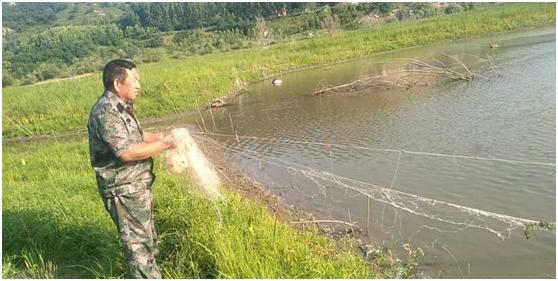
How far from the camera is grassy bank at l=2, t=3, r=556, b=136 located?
16250 mm

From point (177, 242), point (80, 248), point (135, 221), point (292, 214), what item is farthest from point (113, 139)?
point (292, 214)

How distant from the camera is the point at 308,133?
10.8m

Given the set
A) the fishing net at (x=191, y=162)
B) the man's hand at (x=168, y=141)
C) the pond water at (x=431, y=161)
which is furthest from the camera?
the pond water at (x=431, y=161)

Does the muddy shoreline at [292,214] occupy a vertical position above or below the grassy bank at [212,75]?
below

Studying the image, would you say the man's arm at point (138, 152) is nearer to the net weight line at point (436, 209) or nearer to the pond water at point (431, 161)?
the pond water at point (431, 161)

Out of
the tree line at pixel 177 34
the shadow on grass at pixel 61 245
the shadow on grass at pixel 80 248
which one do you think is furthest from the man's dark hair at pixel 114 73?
the tree line at pixel 177 34

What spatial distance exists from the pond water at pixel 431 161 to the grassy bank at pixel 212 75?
8.92 ft

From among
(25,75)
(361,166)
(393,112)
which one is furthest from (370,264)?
(25,75)

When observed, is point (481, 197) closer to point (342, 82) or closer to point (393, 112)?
point (393, 112)

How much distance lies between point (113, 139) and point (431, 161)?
5222mm

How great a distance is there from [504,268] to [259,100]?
1260cm

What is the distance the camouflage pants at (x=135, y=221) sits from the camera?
3303mm

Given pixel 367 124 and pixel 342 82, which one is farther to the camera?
pixel 342 82

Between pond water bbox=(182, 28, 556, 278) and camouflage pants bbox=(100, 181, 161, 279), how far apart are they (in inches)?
95.5
